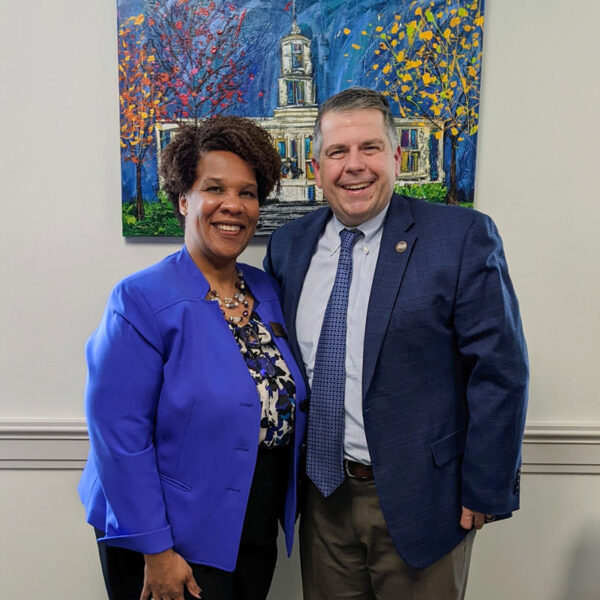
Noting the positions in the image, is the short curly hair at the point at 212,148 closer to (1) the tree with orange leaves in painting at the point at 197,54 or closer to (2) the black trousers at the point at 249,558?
(1) the tree with orange leaves in painting at the point at 197,54

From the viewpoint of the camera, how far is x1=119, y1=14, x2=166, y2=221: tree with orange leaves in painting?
4.82 ft

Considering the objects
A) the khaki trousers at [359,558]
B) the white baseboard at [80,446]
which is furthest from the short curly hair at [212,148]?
the white baseboard at [80,446]

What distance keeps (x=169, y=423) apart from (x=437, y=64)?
4.38 ft

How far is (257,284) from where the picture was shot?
1295mm

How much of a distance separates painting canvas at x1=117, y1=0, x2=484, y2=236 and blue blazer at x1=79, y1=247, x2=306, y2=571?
0.64 metres

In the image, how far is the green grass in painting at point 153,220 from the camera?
1.54 meters

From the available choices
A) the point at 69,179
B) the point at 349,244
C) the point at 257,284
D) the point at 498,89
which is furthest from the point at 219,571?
the point at 498,89

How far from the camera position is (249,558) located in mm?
1199

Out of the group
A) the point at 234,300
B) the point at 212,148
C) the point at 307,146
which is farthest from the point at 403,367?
the point at 307,146

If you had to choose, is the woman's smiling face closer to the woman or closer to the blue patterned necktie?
the woman

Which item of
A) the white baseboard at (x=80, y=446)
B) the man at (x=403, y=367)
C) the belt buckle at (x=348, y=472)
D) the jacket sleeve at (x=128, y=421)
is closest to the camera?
the jacket sleeve at (x=128, y=421)

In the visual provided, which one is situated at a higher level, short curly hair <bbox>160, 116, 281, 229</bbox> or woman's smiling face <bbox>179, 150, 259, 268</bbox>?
short curly hair <bbox>160, 116, 281, 229</bbox>

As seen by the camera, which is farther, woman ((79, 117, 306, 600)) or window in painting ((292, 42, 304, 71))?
window in painting ((292, 42, 304, 71))

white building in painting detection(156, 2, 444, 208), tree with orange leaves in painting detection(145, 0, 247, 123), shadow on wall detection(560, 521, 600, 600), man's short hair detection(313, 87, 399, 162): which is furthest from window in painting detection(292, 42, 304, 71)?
shadow on wall detection(560, 521, 600, 600)
